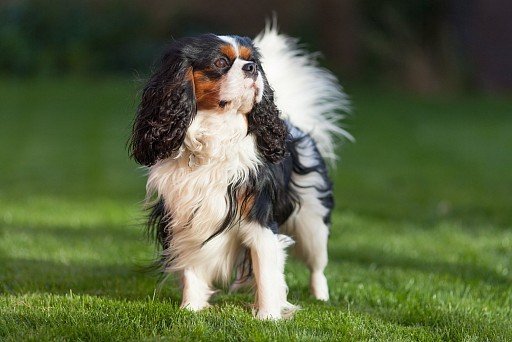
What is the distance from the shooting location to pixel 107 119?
16000mm

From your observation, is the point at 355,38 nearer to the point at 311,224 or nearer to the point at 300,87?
the point at 300,87

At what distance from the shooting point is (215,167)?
4.45m

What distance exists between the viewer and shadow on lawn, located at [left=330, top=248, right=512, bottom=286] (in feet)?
20.2

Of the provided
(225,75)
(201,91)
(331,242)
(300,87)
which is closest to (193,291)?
(201,91)

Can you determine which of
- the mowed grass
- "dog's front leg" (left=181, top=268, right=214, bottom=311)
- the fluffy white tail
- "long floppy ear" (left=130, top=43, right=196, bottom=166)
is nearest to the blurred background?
the mowed grass

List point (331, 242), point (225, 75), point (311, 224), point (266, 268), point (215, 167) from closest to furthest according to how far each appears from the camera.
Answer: point (225, 75) → point (215, 167) → point (266, 268) → point (311, 224) → point (331, 242)

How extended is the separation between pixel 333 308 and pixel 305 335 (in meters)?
0.75

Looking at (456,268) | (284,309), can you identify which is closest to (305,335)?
(284,309)

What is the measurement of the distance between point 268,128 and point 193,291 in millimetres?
890

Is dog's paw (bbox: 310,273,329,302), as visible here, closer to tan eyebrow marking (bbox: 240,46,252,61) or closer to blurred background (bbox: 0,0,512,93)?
tan eyebrow marking (bbox: 240,46,252,61)

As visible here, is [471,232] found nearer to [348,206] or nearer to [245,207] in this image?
[348,206]

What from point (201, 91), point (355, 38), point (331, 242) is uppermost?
point (201, 91)

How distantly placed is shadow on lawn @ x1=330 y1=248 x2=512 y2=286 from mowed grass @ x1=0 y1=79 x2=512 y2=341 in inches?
0.6

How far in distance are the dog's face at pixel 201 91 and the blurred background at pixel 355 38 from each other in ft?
55.8
